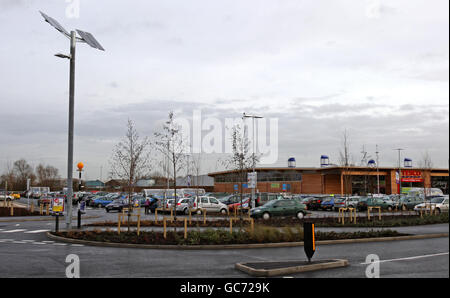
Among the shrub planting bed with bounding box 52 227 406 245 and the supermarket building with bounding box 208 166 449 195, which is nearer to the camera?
the shrub planting bed with bounding box 52 227 406 245

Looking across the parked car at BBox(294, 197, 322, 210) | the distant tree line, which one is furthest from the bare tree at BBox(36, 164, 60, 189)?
the parked car at BBox(294, 197, 322, 210)

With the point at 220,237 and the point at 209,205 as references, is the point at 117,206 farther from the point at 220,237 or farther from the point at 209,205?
the point at 220,237

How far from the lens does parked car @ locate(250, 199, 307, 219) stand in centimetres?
2896

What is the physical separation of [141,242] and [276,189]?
71.5 m

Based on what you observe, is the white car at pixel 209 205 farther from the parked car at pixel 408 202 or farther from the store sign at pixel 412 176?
the store sign at pixel 412 176

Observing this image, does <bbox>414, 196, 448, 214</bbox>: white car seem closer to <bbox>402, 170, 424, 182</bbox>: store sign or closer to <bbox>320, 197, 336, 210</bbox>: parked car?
<bbox>320, 197, 336, 210</bbox>: parked car

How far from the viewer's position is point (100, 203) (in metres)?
52.0

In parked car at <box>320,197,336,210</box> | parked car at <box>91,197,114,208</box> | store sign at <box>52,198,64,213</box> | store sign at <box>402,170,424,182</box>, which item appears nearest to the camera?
store sign at <box>52,198,64,213</box>

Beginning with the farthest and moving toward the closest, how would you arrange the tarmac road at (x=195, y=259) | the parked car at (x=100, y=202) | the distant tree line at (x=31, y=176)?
the distant tree line at (x=31, y=176) → the parked car at (x=100, y=202) → the tarmac road at (x=195, y=259)

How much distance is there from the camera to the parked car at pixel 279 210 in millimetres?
28958

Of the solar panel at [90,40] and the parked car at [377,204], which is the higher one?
the solar panel at [90,40]

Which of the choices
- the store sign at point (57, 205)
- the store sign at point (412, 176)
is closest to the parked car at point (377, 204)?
the store sign at point (57, 205)

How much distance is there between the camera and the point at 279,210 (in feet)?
96.6
